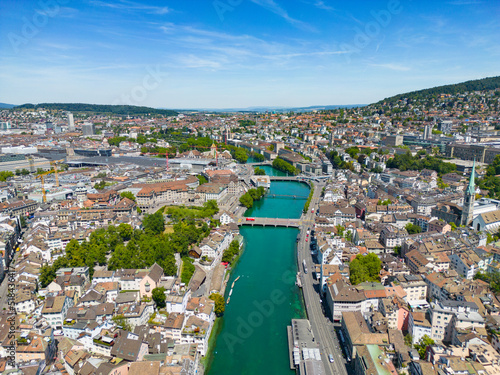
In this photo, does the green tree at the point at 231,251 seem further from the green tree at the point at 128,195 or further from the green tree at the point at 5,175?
the green tree at the point at 5,175

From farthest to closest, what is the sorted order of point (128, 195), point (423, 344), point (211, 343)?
point (128, 195) < point (211, 343) < point (423, 344)

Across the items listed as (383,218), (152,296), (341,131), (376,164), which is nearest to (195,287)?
(152,296)

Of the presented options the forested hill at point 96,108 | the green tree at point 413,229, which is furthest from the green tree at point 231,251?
the forested hill at point 96,108

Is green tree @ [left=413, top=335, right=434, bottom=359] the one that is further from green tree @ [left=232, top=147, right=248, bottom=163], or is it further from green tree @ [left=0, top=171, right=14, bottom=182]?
green tree @ [left=232, top=147, right=248, bottom=163]

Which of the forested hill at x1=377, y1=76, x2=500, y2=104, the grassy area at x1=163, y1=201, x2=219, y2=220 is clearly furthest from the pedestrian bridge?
the forested hill at x1=377, y1=76, x2=500, y2=104

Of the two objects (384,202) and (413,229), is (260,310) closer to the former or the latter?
(413,229)

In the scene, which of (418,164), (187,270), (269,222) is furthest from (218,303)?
(418,164)

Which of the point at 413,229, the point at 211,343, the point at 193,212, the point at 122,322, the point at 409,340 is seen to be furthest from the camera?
the point at 193,212
